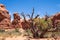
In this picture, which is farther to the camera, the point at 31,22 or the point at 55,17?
the point at 55,17

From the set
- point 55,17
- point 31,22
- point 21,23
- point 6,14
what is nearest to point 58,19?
point 55,17

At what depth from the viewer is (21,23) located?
221ft

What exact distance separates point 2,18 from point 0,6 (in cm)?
420

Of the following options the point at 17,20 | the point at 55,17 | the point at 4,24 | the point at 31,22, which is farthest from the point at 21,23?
the point at 31,22

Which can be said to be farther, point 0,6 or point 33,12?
point 0,6

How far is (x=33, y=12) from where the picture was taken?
94.5 feet

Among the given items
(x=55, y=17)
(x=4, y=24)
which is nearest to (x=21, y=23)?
(x=4, y=24)

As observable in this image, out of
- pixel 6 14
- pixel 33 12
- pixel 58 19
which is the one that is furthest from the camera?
pixel 6 14

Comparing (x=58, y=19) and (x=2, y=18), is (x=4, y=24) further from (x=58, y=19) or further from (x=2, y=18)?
(x=58, y=19)

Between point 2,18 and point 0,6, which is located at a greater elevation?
point 0,6

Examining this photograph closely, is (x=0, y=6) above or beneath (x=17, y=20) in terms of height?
above

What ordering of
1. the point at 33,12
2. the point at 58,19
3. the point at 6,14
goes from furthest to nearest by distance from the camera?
the point at 6,14, the point at 58,19, the point at 33,12

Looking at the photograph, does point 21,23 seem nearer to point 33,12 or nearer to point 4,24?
point 4,24

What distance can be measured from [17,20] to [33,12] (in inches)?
1517
